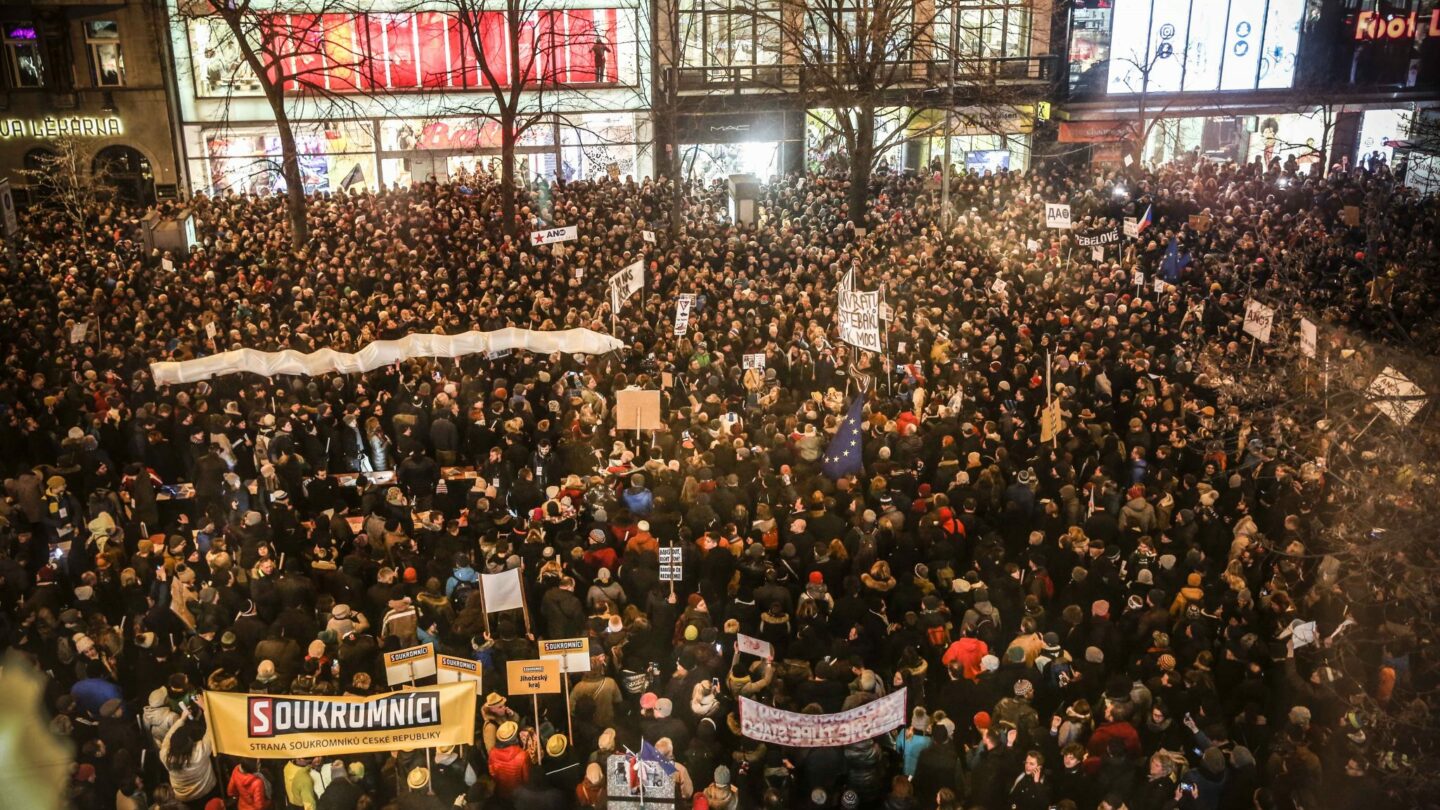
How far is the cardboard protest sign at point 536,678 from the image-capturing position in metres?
8.58

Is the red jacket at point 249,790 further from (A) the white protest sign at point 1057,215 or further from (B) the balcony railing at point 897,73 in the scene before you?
(B) the balcony railing at point 897,73

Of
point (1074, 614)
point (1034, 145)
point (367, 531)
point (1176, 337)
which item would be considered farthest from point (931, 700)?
point (1034, 145)

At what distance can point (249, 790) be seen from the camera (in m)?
8.23

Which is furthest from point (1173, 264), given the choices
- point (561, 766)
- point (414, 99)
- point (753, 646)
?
point (414, 99)

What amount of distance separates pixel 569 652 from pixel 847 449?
16.8ft

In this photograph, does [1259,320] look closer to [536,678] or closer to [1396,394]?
[1396,394]

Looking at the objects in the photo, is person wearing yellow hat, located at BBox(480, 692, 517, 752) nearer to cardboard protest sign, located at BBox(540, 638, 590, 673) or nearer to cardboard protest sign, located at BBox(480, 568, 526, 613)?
cardboard protest sign, located at BBox(540, 638, 590, 673)

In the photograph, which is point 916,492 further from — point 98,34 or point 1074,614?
point 98,34

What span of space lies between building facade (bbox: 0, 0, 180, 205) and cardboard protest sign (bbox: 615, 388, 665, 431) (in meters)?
25.3

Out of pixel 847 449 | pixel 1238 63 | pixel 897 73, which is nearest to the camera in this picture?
pixel 847 449

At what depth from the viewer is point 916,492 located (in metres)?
12.2

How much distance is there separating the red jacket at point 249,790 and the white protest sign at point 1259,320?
46.5 ft

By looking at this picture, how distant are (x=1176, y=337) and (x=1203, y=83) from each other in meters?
24.2

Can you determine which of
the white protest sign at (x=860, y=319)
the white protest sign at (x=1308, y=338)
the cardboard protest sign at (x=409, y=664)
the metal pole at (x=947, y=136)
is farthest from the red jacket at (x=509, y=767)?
the metal pole at (x=947, y=136)
